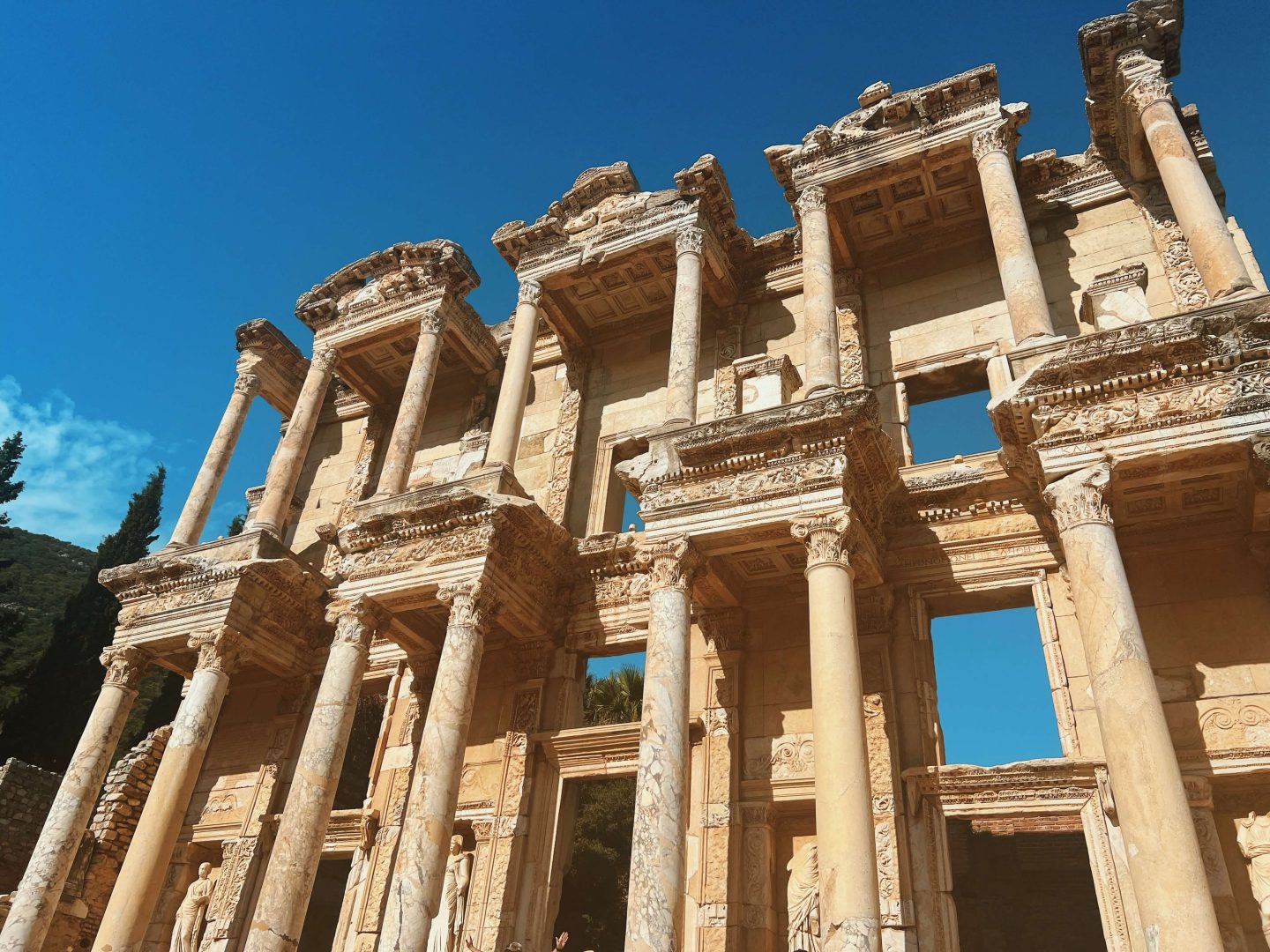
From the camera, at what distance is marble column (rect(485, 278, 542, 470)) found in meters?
14.1

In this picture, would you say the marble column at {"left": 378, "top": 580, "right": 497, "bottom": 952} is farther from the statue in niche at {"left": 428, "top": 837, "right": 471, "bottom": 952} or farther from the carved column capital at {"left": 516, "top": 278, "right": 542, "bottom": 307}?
the carved column capital at {"left": 516, "top": 278, "right": 542, "bottom": 307}

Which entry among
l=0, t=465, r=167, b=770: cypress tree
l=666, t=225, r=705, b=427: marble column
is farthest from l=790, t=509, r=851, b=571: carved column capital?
l=0, t=465, r=167, b=770: cypress tree

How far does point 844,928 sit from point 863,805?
3.74ft

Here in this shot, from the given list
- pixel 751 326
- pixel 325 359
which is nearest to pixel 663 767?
pixel 751 326

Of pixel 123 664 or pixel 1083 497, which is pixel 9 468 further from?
pixel 1083 497

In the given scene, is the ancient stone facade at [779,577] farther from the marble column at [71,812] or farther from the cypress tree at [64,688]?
the cypress tree at [64,688]

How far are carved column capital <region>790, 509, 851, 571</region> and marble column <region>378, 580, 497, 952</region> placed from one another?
455 cm

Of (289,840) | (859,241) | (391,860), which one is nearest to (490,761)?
(391,860)

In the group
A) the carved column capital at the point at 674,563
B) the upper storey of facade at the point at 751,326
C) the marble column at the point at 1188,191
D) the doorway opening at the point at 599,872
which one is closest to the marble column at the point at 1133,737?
the upper storey of facade at the point at 751,326

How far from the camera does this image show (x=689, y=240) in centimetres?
1488

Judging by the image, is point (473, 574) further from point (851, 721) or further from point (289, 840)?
point (851, 721)

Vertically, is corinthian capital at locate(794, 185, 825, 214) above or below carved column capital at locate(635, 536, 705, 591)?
above

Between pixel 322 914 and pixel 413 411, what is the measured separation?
11.8 metres

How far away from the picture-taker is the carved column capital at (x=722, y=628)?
1255 centimetres
